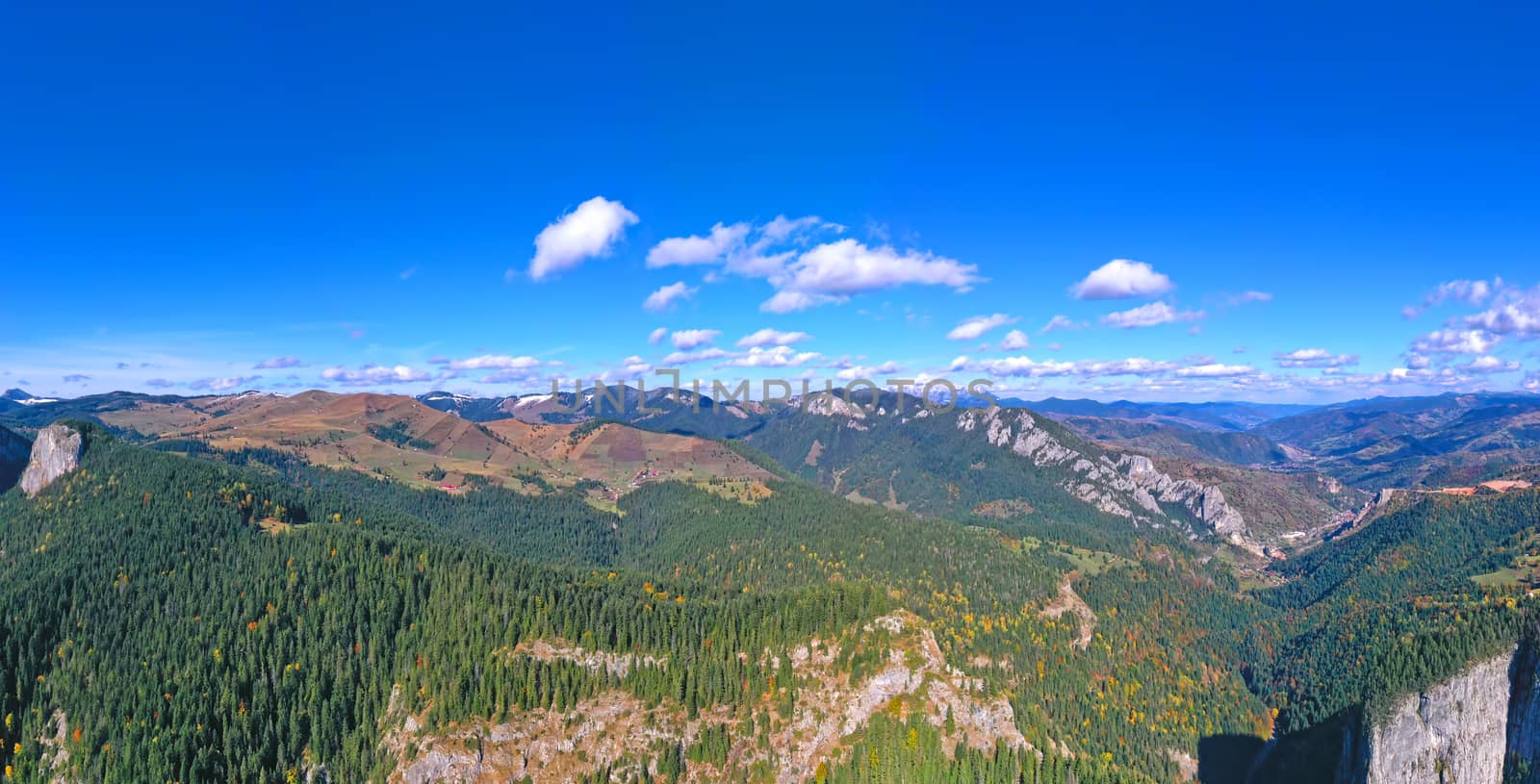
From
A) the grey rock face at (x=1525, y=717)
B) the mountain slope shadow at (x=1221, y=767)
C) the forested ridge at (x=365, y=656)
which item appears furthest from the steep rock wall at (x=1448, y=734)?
the mountain slope shadow at (x=1221, y=767)

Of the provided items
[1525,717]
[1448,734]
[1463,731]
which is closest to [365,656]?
[1448,734]

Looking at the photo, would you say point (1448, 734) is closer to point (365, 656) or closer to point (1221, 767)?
point (1221, 767)

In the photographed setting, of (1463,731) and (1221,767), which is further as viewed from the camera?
(1221,767)

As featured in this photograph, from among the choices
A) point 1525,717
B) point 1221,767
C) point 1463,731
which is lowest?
point 1221,767

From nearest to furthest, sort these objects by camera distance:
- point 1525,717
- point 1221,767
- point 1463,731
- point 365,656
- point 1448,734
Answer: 1. point 1525,717
2. point 1463,731
3. point 1448,734
4. point 365,656
5. point 1221,767

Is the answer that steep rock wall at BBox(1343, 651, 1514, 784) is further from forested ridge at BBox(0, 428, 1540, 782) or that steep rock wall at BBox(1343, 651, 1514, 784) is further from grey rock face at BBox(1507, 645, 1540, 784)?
forested ridge at BBox(0, 428, 1540, 782)

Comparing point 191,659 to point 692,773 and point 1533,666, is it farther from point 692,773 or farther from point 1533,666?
point 1533,666

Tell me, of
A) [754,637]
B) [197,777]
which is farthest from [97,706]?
[754,637]

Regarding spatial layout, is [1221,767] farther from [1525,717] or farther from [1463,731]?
[1525,717]

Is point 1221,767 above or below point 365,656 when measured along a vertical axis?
below

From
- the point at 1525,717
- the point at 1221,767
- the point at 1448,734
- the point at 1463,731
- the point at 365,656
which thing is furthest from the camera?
the point at 1221,767
